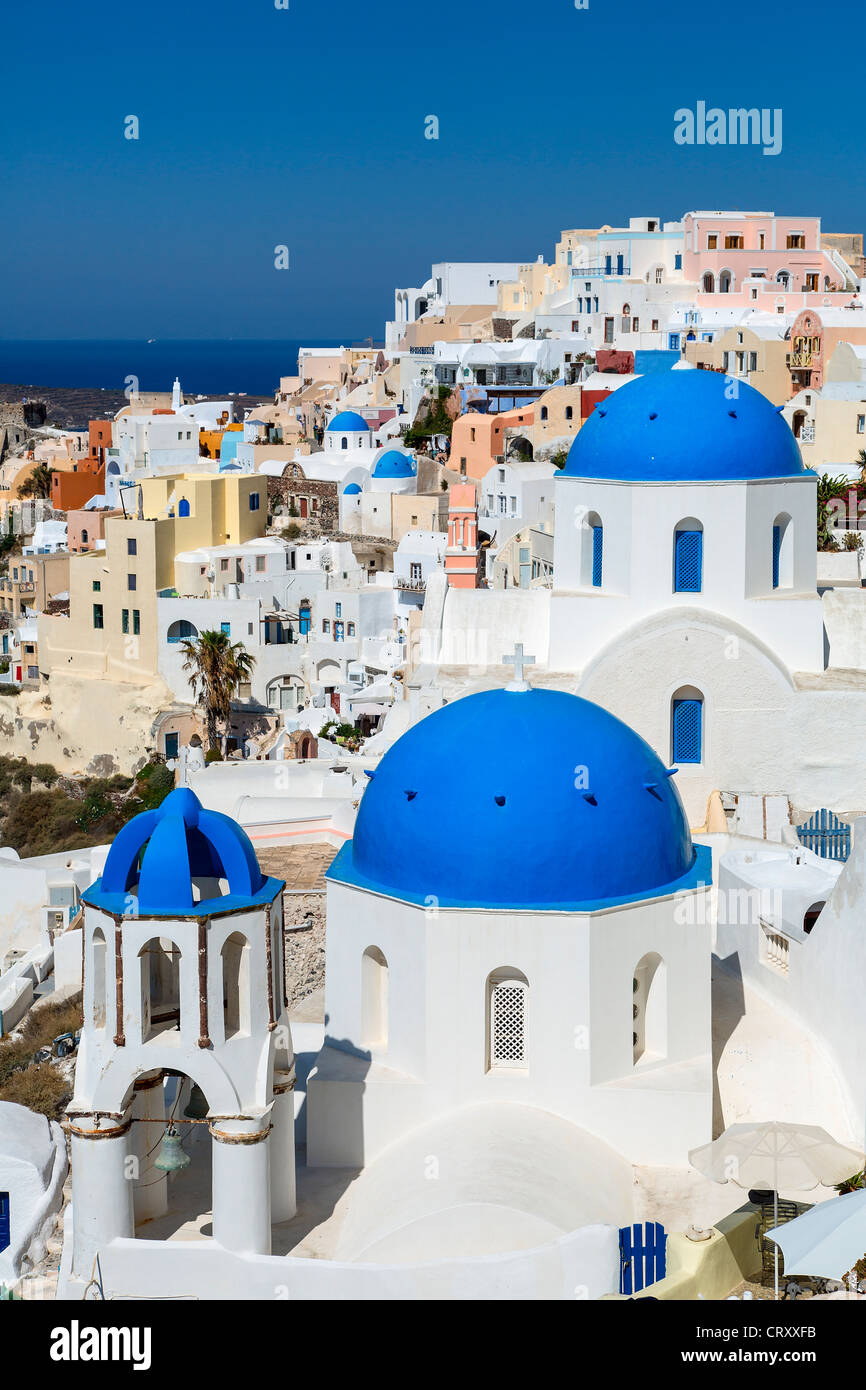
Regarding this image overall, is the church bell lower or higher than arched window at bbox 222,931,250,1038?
lower

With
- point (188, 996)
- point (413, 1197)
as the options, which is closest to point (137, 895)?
point (188, 996)

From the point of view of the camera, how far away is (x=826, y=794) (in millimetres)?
20250

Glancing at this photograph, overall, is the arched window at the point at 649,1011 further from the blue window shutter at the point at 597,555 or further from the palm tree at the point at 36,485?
the palm tree at the point at 36,485

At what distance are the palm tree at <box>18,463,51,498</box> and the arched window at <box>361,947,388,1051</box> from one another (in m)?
59.2

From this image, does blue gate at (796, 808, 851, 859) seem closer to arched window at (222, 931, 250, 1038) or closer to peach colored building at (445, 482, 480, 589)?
peach colored building at (445, 482, 480, 589)

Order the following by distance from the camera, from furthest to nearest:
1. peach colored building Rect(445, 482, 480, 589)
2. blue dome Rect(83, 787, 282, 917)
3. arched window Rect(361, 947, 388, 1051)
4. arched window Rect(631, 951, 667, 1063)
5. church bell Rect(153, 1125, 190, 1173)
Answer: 1. peach colored building Rect(445, 482, 480, 589)
2. arched window Rect(361, 947, 388, 1051)
3. arched window Rect(631, 951, 667, 1063)
4. church bell Rect(153, 1125, 190, 1173)
5. blue dome Rect(83, 787, 282, 917)

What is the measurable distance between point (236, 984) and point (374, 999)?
147cm

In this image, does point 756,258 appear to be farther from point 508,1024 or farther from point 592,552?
point 508,1024

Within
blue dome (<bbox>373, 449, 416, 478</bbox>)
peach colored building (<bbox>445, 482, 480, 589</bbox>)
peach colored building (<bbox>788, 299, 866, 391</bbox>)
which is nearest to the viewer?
peach colored building (<bbox>445, 482, 480, 589</bbox>)

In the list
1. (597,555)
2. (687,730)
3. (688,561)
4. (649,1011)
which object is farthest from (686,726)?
(649,1011)

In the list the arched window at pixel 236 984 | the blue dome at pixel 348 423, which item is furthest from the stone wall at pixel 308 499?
the arched window at pixel 236 984

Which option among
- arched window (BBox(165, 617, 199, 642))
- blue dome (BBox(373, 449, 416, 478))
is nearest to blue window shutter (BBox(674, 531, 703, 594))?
arched window (BBox(165, 617, 199, 642))

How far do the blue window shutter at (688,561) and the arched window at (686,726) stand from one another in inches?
48.3

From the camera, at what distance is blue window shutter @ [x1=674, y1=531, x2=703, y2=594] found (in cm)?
2006
